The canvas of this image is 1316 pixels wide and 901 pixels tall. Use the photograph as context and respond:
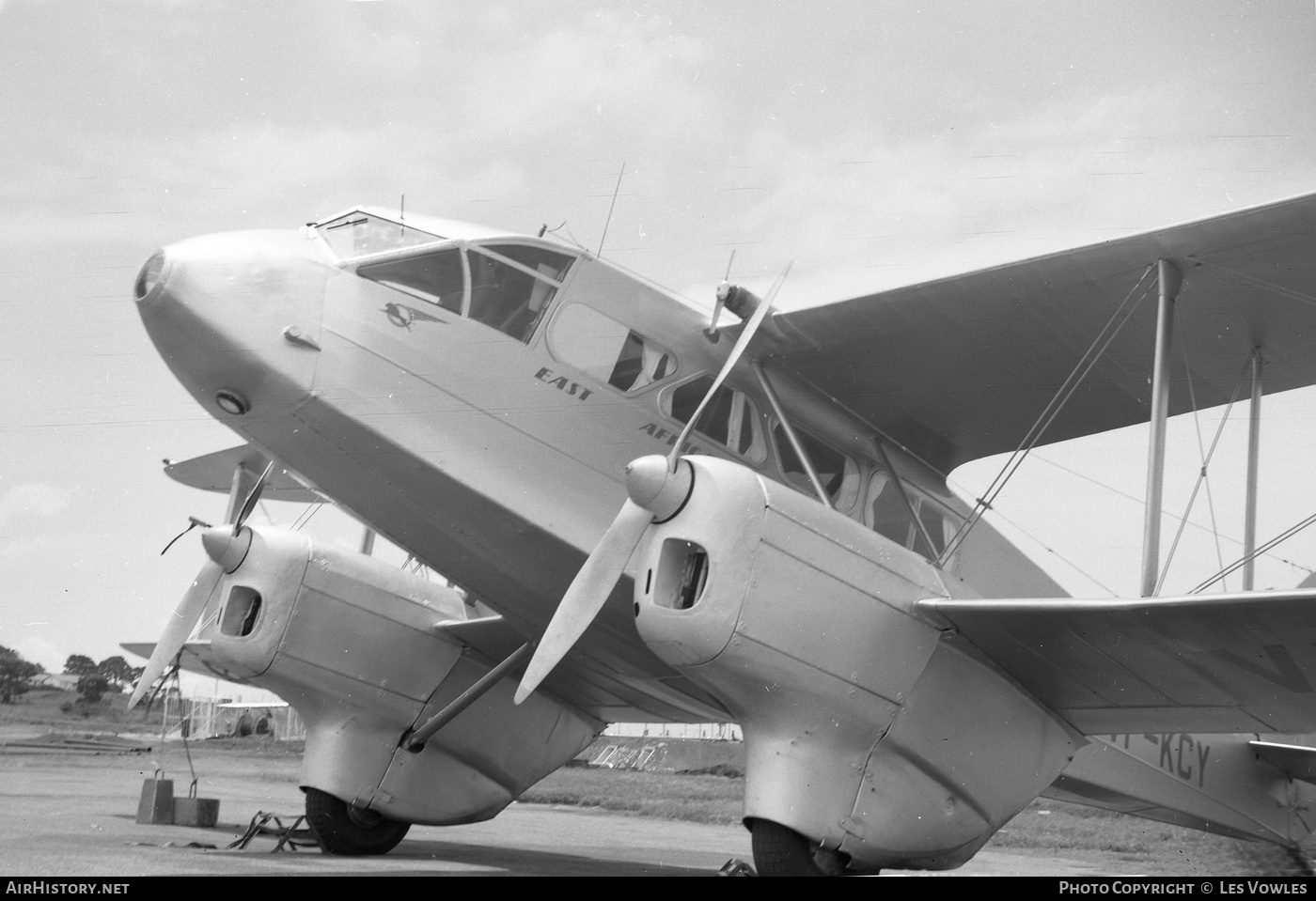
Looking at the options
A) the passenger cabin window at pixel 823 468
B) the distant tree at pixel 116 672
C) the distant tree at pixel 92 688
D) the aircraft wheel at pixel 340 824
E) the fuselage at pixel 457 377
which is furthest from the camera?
the aircraft wheel at pixel 340 824

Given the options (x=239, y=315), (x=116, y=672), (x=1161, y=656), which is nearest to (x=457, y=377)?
(x=239, y=315)

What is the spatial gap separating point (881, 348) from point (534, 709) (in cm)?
437

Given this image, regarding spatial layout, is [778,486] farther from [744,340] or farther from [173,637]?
[173,637]

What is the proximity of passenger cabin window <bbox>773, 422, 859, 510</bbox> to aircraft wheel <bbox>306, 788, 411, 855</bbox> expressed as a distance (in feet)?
14.2

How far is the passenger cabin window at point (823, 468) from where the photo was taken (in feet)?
Result: 25.8

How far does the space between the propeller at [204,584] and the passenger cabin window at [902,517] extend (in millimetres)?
4358

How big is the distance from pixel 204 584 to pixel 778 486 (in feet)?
16.2

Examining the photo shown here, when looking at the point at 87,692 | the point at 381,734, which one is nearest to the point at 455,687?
the point at 381,734

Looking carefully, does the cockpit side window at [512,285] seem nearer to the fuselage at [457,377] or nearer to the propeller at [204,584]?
the fuselage at [457,377]

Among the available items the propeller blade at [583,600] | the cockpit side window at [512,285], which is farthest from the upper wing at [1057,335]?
the propeller blade at [583,600]

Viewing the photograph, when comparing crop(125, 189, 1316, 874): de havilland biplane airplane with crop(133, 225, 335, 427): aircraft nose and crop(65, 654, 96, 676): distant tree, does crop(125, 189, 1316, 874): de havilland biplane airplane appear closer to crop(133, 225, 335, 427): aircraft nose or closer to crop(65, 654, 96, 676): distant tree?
crop(133, 225, 335, 427): aircraft nose

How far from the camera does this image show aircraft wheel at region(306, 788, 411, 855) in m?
8.91

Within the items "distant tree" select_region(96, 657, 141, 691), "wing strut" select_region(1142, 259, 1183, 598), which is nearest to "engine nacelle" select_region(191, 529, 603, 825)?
"distant tree" select_region(96, 657, 141, 691)

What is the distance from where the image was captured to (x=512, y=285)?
21.9 feet
